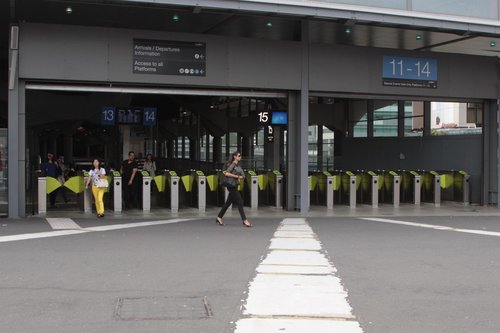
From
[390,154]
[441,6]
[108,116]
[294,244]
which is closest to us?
[294,244]

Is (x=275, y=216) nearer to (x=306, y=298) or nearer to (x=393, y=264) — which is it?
(x=393, y=264)

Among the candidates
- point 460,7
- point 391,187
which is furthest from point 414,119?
point 460,7

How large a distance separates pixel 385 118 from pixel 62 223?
16.6 metres

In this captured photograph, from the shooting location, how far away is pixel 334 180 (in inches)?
691

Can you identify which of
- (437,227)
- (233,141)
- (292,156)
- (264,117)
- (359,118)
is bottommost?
(437,227)

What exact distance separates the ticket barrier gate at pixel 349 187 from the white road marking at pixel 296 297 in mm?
8143

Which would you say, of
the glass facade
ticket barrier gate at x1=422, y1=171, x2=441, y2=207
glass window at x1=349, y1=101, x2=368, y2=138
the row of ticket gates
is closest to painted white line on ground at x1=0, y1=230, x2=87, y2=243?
the row of ticket gates

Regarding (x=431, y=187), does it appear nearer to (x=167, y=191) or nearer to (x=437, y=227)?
(x=437, y=227)

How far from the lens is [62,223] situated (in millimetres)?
13016

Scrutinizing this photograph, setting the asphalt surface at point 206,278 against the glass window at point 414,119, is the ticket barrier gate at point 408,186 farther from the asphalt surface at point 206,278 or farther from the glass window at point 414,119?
the asphalt surface at point 206,278

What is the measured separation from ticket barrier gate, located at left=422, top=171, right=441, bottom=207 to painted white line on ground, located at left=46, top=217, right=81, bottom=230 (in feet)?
36.5

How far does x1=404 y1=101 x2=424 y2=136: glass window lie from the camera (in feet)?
80.4

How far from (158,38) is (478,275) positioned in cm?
1007

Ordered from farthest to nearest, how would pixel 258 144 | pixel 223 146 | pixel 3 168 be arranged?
pixel 223 146 < pixel 258 144 < pixel 3 168
